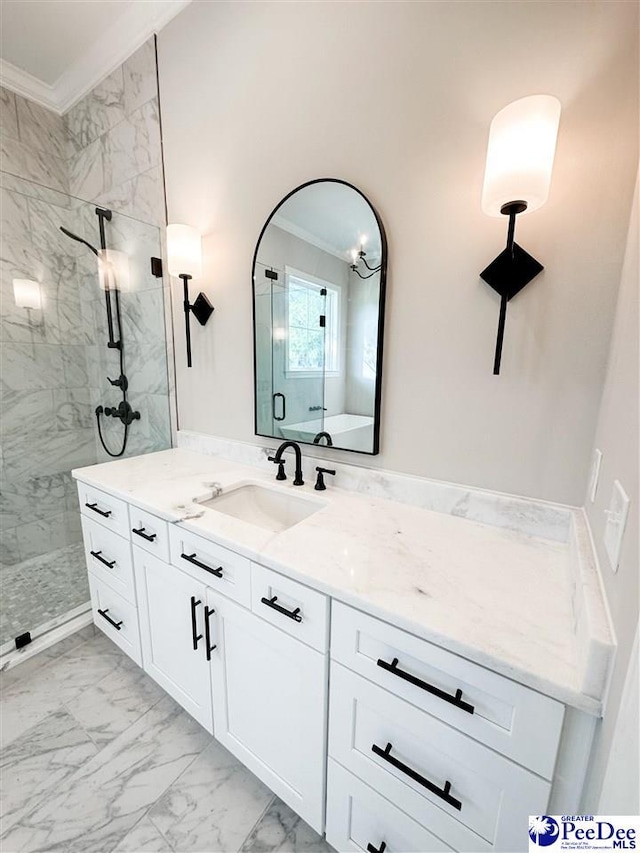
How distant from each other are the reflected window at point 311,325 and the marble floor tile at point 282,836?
1.52m

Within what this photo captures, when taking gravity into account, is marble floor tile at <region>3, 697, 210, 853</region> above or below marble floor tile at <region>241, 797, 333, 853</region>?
above

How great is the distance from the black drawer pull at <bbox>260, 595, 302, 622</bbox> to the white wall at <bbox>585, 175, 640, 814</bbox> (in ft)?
1.96

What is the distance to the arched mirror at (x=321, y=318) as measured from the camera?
4.15 feet

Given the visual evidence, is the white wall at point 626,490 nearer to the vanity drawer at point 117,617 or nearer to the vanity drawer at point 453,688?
the vanity drawer at point 453,688

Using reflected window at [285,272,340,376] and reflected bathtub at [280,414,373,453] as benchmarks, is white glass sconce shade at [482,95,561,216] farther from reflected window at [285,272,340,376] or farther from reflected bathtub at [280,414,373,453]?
reflected bathtub at [280,414,373,453]

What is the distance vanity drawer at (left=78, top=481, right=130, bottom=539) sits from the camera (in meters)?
1.37

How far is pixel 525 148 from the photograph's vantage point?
81cm

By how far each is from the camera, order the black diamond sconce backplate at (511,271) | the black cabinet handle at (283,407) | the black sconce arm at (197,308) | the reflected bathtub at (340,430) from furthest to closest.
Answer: the black sconce arm at (197,308) → the black cabinet handle at (283,407) → the reflected bathtub at (340,430) → the black diamond sconce backplate at (511,271)

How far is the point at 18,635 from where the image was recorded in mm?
1649

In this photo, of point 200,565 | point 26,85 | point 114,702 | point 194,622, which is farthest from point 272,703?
point 26,85

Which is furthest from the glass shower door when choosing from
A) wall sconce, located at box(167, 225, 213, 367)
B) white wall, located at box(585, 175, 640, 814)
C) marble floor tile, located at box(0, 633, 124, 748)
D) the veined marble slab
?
white wall, located at box(585, 175, 640, 814)

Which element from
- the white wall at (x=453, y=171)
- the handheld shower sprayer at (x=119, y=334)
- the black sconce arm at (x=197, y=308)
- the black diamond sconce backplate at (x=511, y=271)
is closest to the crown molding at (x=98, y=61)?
the white wall at (x=453, y=171)

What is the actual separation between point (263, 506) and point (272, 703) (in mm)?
689

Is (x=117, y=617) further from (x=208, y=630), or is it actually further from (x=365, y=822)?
(x=365, y=822)
